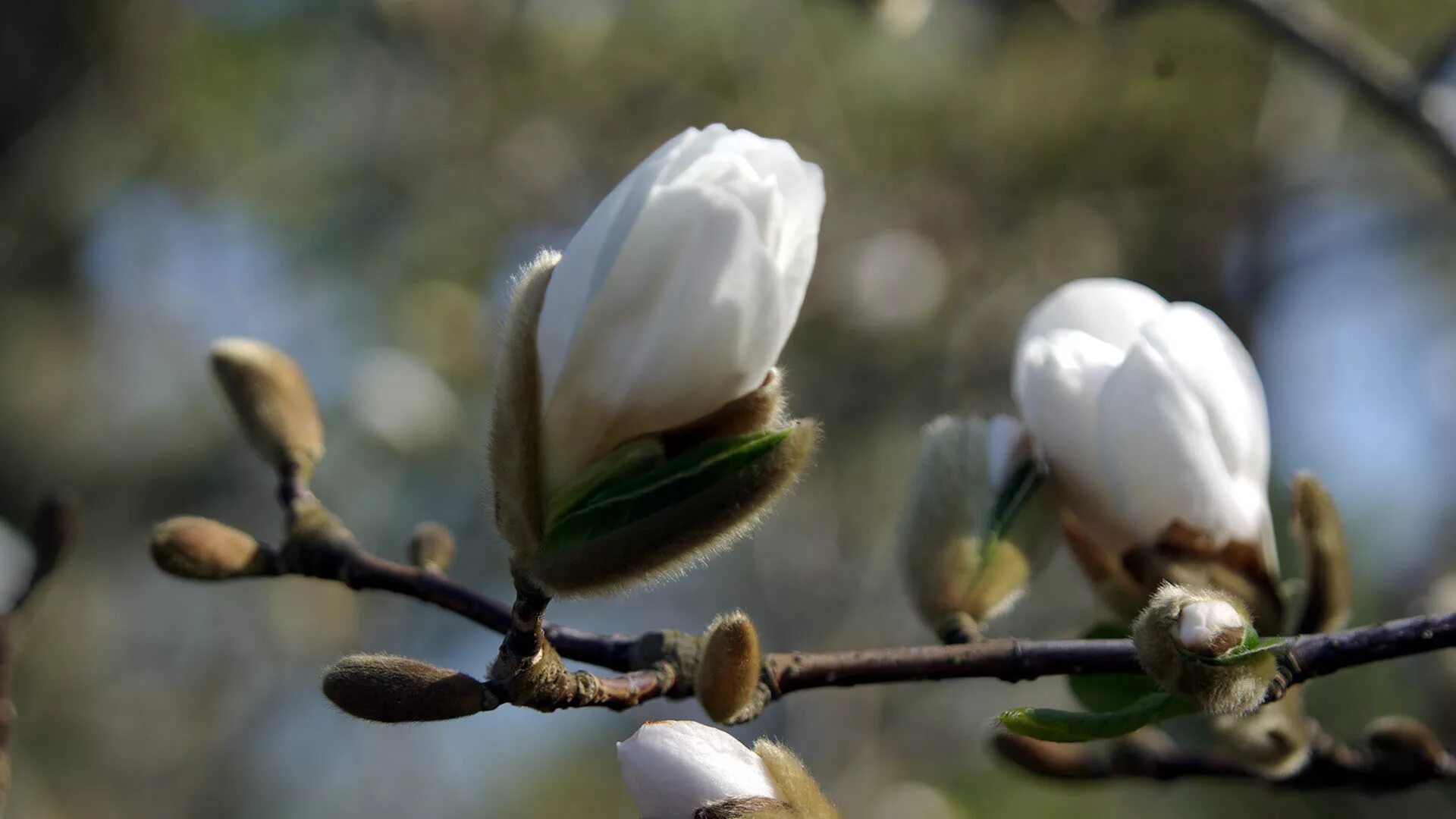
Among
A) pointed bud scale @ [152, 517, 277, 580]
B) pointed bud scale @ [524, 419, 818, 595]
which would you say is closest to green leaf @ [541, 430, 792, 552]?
pointed bud scale @ [524, 419, 818, 595]

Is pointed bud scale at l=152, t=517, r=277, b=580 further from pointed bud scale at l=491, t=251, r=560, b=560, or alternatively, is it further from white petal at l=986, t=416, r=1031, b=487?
white petal at l=986, t=416, r=1031, b=487

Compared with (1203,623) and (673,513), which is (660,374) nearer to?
(673,513)

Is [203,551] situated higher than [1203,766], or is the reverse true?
[203,551]

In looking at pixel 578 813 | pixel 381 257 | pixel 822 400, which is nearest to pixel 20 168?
pixel 381 257

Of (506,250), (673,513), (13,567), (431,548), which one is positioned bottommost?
(506,250)

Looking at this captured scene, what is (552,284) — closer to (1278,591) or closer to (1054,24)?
(1278,591)

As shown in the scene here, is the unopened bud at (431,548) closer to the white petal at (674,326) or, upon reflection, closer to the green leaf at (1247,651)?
the white petal at (674,326)

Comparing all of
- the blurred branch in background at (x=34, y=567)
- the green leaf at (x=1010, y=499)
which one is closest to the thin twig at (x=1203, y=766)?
the green leaf at (x=1010, y=499)

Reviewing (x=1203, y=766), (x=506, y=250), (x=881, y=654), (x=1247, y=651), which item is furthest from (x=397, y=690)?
(x=506, y=250)
